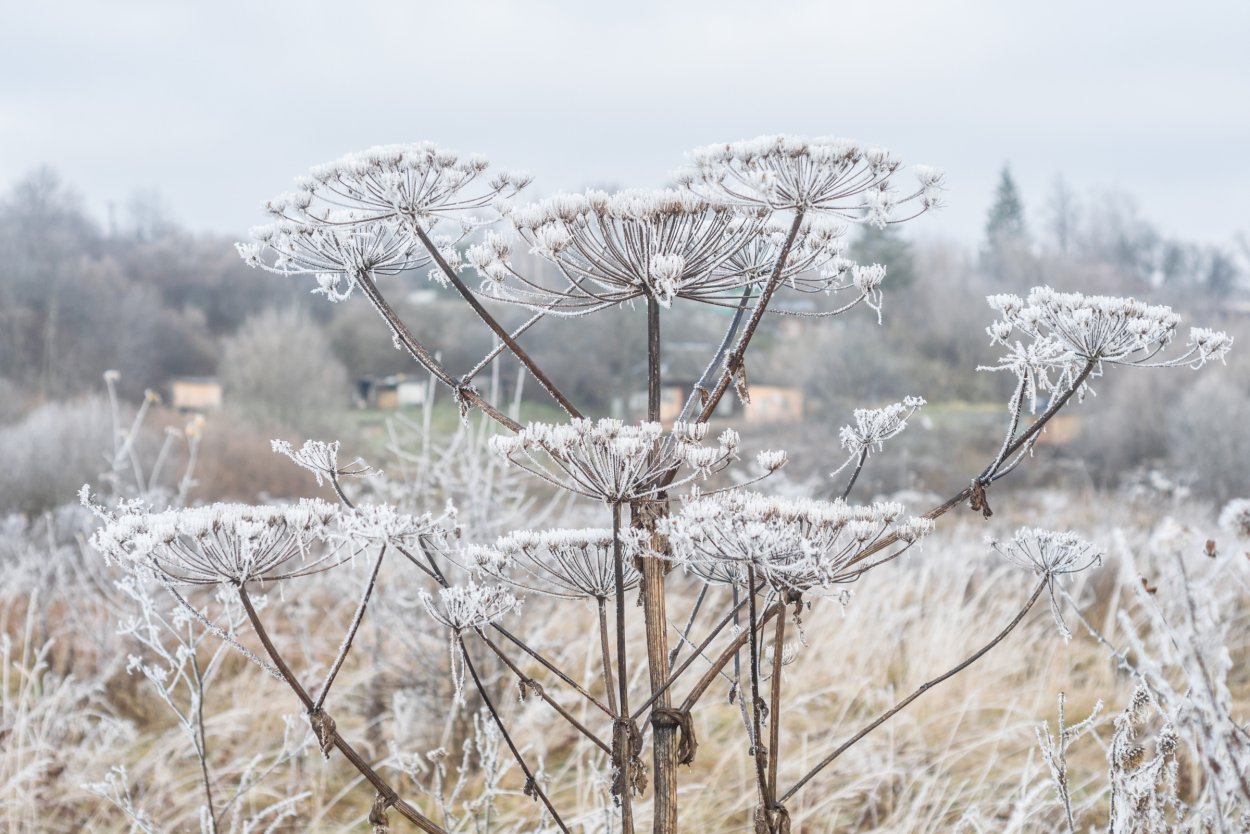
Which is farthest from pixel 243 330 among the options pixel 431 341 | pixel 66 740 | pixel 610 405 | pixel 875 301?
pixel 875 301

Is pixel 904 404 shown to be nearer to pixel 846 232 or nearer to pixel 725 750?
pixel 846 232

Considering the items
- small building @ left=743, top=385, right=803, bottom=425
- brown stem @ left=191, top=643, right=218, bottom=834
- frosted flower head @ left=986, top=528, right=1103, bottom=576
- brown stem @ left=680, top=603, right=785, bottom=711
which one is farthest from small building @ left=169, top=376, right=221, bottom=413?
frosted flower head @ left=986, top=528, right=1103, bottom=576

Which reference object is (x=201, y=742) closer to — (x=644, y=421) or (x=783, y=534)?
(x=644, y=421)

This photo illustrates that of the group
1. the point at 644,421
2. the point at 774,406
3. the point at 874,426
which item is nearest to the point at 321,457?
the point at 644,421

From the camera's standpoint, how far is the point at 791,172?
126 cm

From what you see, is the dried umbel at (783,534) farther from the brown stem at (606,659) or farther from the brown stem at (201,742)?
the brown stem at (201,742)

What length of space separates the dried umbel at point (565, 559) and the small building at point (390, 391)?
1844 centimetres

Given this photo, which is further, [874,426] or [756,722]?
[874,426]

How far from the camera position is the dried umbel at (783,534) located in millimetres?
1220

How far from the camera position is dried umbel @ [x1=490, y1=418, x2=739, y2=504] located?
3.98 feet

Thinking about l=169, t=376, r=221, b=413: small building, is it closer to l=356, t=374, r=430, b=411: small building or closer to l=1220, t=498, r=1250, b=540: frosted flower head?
l=356, t=374, r=430, b=411: small building

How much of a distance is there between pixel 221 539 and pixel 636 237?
66 centimetres

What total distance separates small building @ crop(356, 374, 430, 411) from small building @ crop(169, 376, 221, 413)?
3.29 metres

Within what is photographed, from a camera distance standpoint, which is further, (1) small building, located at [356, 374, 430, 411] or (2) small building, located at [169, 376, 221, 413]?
(2) small building, located at [169, 376, 221, 413]
